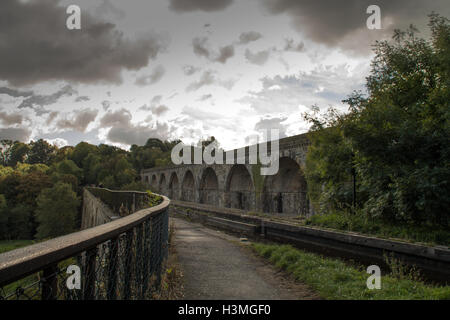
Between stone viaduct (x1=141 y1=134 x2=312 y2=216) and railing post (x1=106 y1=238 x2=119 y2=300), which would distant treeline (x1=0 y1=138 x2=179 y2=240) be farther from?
railing post (x1=106 y1=238 x2=119 y2=300)

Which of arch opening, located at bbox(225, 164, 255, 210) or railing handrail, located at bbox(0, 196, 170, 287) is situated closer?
railing handrail, located at bbox(0, 196, 170, 287)

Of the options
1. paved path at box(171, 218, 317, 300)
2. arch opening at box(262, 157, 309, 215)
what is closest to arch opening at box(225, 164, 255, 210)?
arch opening at box(262, 157, 309, 215)

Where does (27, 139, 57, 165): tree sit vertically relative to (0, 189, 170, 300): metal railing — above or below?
above

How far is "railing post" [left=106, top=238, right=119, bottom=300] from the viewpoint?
2.15 meters

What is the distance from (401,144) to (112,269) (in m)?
7.89

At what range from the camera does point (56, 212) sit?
33.1 m

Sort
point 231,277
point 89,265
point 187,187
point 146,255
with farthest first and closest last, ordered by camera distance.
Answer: point 187,187, point 231,277, point 146,255, point 89,265

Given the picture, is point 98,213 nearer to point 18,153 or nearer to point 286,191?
point 286,191

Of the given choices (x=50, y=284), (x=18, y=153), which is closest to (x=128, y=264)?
(x=50, y=284)

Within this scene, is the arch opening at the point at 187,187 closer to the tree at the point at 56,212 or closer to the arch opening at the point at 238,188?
the arch opening at the point at 238,188

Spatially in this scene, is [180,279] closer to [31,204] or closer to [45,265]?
[45,265]

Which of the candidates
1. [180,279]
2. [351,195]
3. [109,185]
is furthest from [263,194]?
[109,185]

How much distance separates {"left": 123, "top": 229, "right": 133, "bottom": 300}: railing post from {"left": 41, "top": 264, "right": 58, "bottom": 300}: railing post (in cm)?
109

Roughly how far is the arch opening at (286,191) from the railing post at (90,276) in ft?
50.7
